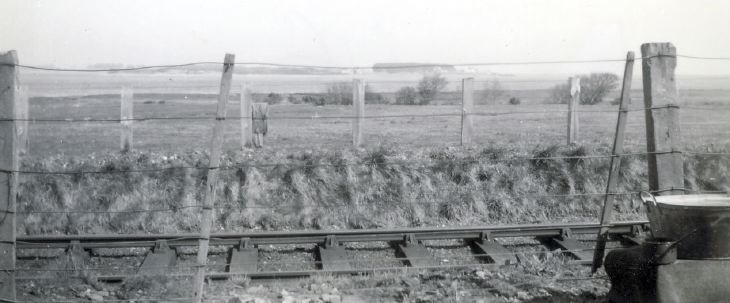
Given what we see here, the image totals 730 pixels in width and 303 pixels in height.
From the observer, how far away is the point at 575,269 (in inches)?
294

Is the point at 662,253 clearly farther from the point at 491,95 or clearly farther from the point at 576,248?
the point at 491,95

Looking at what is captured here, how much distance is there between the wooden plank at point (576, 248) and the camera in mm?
8039

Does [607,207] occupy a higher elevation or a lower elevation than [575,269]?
higher

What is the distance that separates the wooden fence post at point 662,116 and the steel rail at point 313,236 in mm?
2128

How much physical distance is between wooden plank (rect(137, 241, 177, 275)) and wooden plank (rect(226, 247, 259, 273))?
689mm

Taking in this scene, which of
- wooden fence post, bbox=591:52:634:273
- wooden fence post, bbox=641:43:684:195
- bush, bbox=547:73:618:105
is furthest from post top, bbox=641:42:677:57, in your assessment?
bush, bbox=547:73:618:105

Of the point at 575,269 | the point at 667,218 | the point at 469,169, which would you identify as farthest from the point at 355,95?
the point at 667,218

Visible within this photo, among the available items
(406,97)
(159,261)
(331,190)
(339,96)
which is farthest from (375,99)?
(159,261)

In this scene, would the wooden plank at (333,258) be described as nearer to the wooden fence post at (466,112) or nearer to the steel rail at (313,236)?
the steel rail at (313,236)

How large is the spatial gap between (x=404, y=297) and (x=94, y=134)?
16258mm

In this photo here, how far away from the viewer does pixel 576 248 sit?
8492 mm

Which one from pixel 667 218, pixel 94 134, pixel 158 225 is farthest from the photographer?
pixel 94 134

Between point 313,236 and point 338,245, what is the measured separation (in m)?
0.37

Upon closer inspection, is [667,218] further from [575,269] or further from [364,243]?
[364,243]
